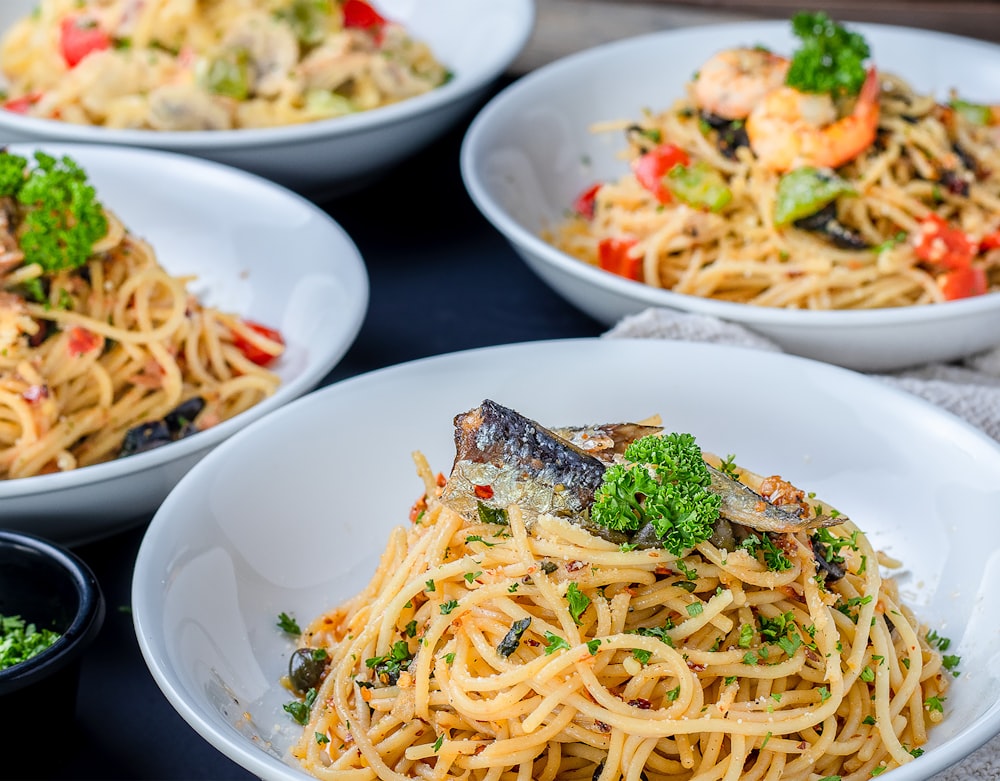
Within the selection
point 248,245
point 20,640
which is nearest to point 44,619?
point 20,640

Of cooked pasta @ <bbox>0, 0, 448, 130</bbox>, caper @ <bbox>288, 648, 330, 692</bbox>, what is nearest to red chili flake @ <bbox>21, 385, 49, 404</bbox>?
caper @ <bbox>288, 648, 330, 692</bbox>

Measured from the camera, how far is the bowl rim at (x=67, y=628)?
7.62 feet

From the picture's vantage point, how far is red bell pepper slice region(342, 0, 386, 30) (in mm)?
5441

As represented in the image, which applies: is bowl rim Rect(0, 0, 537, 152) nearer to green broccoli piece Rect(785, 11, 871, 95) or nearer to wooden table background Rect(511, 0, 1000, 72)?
green broccoli piece Rect(785, 11, 871, 95)

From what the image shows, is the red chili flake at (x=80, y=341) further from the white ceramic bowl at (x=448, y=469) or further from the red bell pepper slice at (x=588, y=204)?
the red bell pepper slice at (x=588, y=204)

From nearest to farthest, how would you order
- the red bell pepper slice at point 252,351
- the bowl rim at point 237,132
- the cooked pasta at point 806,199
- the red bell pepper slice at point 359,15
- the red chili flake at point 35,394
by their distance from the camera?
the red chili flake at point 35,394 → the red bell pepper slice at point 252,351 → the cooked pasta at point 806,199 → the bowl rim at point 237,132 → the red bell pepper slice at point 359,15

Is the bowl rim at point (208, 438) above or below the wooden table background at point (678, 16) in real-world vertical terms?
above

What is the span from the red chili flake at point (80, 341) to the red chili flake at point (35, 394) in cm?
17

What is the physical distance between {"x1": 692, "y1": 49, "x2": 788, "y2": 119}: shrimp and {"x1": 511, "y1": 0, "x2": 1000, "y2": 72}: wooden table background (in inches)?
70.0

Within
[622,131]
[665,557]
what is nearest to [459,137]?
[622,131]

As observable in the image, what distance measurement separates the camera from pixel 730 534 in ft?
7.76

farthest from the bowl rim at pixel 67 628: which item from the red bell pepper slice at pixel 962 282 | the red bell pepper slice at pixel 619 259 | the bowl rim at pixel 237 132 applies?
the red bell pepper slice at pixel 962 282

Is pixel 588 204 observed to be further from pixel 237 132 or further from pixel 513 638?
pixel 513 638

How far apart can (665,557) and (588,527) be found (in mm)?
162
